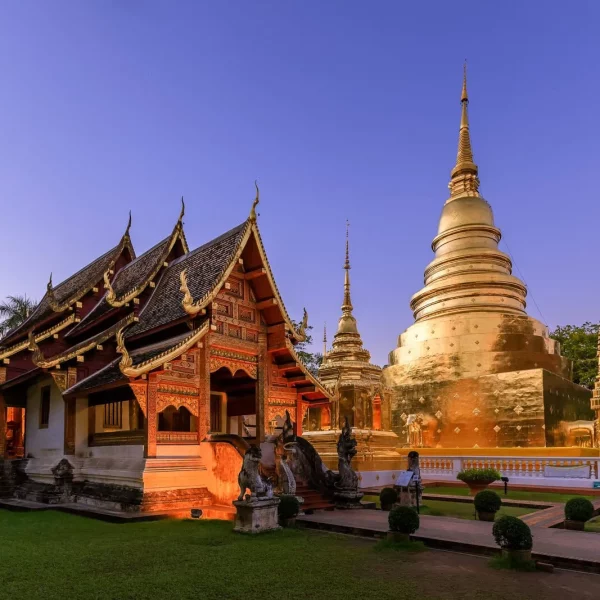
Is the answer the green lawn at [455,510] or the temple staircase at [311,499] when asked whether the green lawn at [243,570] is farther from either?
the green lawn at [455,510]

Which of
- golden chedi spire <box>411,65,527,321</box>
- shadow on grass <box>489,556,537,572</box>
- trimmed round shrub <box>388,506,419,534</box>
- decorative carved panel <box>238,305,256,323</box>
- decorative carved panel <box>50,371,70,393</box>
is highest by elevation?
golden chedi spire <box>411,65,527,321</box>

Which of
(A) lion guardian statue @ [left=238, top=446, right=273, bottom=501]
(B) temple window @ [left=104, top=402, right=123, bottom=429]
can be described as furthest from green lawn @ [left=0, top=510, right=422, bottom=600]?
(B) temple window @ [left=104, top=402, right=123, bottom=429]

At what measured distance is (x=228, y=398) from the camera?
1652cm

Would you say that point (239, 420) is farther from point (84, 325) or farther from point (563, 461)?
point (563, 461)

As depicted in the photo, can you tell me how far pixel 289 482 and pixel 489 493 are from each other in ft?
12.4

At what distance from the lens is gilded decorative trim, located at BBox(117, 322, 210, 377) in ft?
36.4

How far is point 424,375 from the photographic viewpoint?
25438mm

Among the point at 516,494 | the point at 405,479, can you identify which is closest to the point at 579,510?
the point at 405,479

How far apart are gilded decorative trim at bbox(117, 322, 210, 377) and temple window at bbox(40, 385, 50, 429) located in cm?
528

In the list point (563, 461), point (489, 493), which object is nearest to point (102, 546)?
point (489, 493)

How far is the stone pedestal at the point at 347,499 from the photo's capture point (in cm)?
1271

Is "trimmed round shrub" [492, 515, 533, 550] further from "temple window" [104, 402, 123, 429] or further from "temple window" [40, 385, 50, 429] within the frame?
"temple window" [40, 385, 50, 429]

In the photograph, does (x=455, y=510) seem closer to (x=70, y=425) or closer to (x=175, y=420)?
(x=175, y=420)

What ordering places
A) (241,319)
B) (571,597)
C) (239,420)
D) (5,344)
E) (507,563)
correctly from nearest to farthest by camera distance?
(571,597), (507,563), (241,319), (239,420), (5,344)
